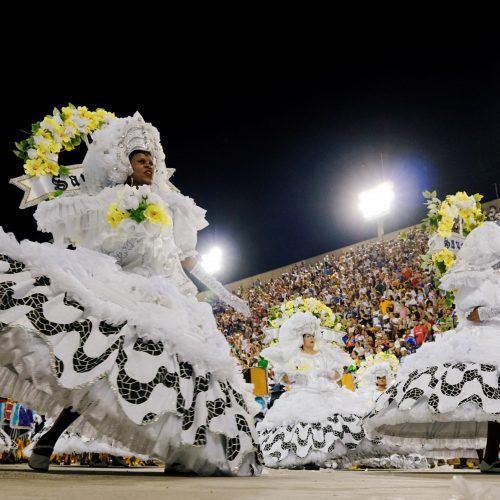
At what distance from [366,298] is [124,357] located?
14877 millimetres

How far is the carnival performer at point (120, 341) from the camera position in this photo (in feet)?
9.66

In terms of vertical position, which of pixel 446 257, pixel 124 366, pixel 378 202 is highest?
pixel 378 202

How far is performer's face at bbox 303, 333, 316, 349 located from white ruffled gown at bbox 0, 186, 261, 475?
439 cm

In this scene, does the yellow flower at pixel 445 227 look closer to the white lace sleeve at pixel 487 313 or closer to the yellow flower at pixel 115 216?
the white lace sleeve at pixel 487 313

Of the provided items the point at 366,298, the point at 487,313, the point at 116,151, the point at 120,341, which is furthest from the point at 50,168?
the point at 366,298

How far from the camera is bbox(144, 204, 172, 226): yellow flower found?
3.66 metres

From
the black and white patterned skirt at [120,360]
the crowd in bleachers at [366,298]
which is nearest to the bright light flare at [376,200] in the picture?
the crowd in bleachers at [366,298]

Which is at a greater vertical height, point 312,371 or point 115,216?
point 115,216

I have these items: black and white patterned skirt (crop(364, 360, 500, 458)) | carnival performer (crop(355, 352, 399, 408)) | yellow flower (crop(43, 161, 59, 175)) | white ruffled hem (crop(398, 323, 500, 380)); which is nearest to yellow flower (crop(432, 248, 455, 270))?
white ruffled hem (crop(398, 323, 500, 380))

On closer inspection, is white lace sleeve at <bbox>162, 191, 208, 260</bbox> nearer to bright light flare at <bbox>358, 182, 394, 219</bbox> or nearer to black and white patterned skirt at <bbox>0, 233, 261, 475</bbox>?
black and white patterned skirt at <bbox>0, 233, 261, 475</bbox>

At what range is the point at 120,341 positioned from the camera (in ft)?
10.1

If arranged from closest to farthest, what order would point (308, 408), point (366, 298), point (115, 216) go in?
point (115, 216)
point (308, 408)
point (366, 298)

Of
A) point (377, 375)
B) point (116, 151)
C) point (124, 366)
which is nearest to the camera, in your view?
point (124, 366)

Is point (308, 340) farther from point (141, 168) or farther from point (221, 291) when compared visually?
point (141, 168)
